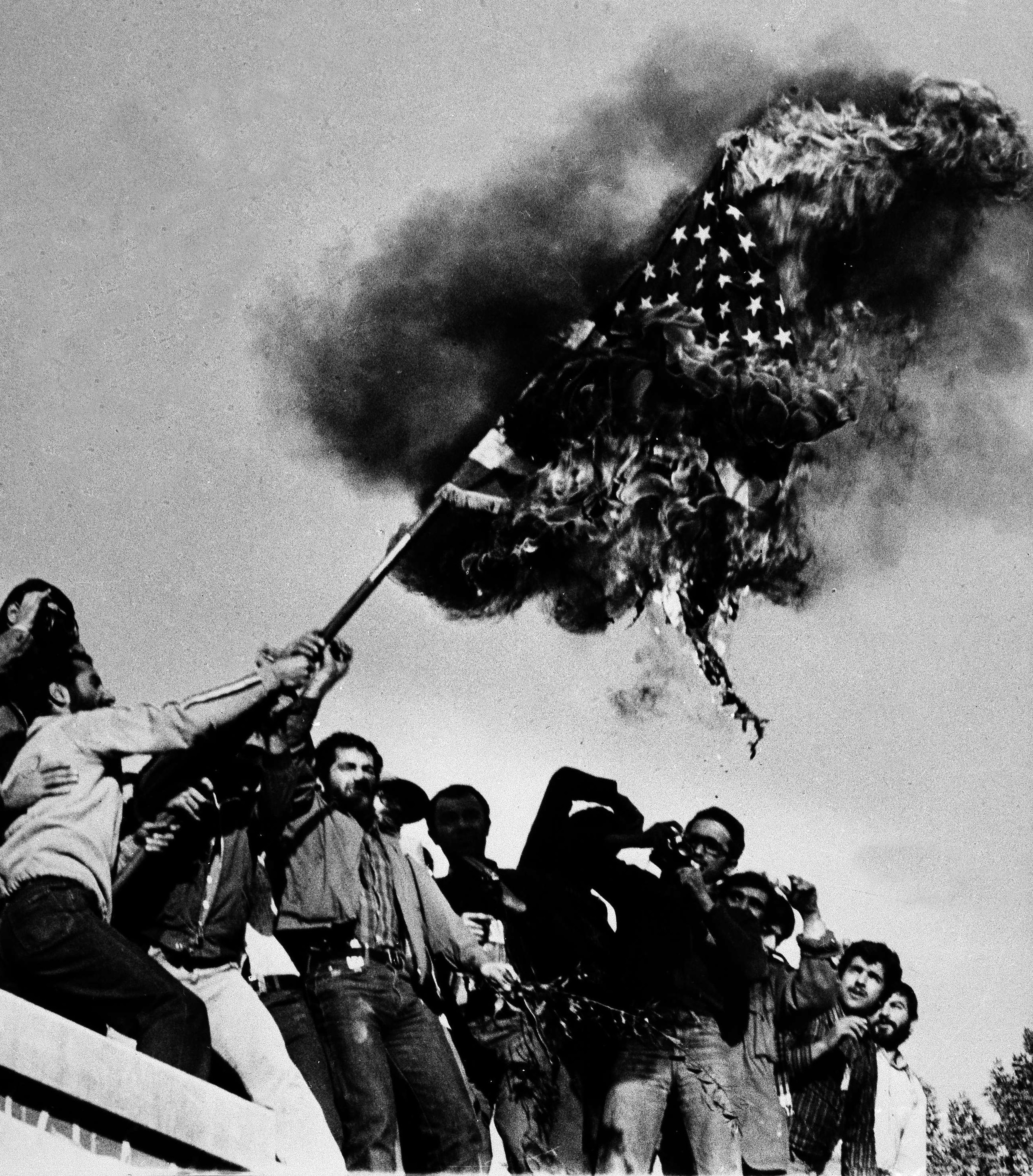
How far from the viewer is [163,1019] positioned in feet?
23.4

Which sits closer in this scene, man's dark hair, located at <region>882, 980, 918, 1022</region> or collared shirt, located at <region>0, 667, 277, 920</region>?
collared shirt, located at <region>0, 667, 277, 920</region>

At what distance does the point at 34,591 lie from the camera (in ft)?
25.6

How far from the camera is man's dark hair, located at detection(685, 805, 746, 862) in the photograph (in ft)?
27.4

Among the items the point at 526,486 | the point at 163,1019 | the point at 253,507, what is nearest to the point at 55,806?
the point at 163,1019

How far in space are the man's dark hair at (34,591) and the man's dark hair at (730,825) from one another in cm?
232

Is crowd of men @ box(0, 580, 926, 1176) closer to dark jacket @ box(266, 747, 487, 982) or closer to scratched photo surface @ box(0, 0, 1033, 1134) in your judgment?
dark jacket @ box(266, 747, 487, 982)

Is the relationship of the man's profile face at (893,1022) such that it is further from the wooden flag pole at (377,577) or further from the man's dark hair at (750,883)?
the wooden flag pole at (377,577)

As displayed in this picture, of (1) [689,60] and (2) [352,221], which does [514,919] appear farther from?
(1) [689,60]

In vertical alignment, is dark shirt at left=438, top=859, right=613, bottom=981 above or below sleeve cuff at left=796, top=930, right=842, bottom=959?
below

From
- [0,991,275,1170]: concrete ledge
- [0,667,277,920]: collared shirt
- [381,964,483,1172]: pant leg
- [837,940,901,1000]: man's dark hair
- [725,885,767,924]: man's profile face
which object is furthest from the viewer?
[837,940,901,1000]: man's dark hair

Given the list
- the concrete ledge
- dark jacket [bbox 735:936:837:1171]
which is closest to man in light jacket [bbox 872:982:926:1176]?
dark jacket [bbox 735:936:837:1171]

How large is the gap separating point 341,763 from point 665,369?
1.94 m

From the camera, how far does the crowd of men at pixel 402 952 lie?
24.0ft

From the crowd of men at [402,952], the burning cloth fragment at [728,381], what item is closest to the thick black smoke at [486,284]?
the burning cloth fragment at [728,381]
